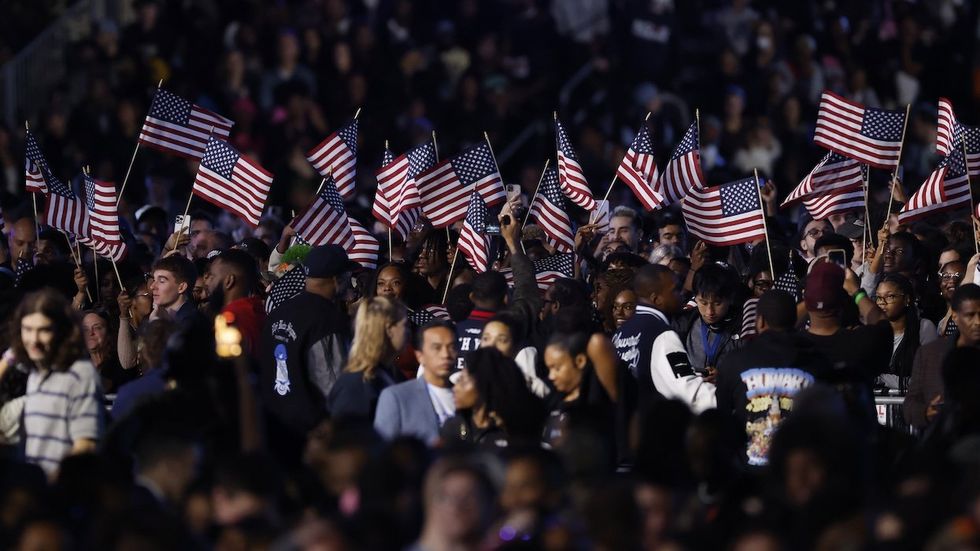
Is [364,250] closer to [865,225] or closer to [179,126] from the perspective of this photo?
[179,126]

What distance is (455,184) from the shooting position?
16594 mm

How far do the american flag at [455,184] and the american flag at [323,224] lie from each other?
75 centimetres

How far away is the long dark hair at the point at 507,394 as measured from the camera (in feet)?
34.8

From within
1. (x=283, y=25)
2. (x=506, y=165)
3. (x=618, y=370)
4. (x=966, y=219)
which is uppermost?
(x=283, y=25)

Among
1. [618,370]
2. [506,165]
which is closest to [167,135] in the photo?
[618,370]

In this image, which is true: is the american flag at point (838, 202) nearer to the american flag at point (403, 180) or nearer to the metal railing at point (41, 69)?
the american flag at point (403, 180)

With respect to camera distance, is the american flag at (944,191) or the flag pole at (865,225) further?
the american flag at (944,191)

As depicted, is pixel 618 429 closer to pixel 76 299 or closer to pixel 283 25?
pixel 76 299

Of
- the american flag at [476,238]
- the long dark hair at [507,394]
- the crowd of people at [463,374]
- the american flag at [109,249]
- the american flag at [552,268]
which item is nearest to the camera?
the crowd of people at [463,374]

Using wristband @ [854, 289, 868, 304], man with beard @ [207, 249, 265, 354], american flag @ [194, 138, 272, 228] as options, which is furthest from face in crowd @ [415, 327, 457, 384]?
american flag @ [194, 138, 272, 228]

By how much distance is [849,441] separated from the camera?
336 inches

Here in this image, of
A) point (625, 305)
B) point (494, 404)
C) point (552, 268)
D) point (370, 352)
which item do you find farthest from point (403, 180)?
point (494, 404)

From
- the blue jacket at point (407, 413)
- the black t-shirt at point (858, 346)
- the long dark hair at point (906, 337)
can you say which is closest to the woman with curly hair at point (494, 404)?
the blue jacket at point (407, 413)

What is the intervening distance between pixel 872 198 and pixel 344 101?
7999mm
